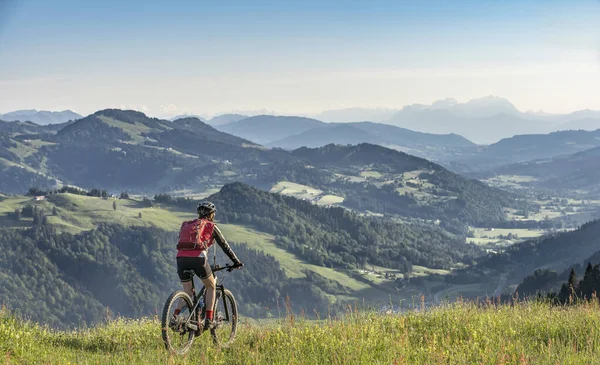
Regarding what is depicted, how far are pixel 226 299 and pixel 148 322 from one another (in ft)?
11.6

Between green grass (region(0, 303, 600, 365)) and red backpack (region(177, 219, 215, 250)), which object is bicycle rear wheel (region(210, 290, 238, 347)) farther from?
red backpack (region(177, 219, 215, 250))

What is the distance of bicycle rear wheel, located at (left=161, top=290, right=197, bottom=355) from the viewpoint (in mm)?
11125

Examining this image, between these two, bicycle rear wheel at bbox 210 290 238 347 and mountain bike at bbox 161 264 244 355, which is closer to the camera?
mountain bike at bbox 161 264 244 355

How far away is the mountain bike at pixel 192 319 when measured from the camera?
36.9 ft

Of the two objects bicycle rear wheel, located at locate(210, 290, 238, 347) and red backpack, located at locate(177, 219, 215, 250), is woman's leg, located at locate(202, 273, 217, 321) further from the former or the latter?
red backpack, located at locate(177, 219, 215, 250)

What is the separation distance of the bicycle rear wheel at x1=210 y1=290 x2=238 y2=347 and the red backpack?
172 cm

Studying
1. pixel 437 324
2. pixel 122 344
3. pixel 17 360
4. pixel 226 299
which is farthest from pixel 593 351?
pixel 17 360

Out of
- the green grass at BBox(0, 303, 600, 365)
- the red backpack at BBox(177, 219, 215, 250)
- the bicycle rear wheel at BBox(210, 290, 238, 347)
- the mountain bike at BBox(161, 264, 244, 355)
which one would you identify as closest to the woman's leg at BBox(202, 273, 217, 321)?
the mountain bike at BBox(161, 264, 244, 355)

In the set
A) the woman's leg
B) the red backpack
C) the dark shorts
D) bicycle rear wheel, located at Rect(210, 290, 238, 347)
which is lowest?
bicycle rear wheel, located at Rect(210, 290, 238, 347)

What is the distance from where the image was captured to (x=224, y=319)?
12.8m

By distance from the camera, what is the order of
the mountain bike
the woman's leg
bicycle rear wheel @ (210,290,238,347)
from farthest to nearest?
bicycle rear wheel @ (210,290,238,347), the woman's leg, the mountain bike

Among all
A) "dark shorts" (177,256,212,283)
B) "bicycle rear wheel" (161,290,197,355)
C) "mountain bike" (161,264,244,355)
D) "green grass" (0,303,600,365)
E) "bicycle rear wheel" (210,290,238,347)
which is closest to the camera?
"green grass" (0,303,600,365)

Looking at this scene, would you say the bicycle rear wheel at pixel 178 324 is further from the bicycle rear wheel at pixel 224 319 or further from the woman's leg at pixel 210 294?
the bicycle rear wheel at pixel 224 319

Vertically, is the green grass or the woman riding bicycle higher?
the woman riding bicycle
